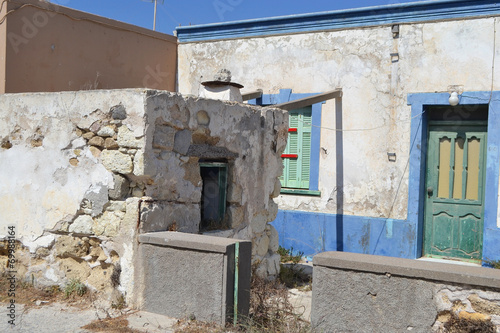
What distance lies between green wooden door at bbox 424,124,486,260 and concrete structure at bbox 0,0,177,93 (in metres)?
4.74

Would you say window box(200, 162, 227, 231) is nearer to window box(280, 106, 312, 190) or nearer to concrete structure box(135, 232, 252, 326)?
concrete structure box(135, 232, 252, 326)

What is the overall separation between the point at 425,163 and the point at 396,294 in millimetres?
4777

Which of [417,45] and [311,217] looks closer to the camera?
[417,45]

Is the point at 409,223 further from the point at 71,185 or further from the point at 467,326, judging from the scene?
the point at 71,185

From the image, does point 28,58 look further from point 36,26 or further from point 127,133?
point 127,133

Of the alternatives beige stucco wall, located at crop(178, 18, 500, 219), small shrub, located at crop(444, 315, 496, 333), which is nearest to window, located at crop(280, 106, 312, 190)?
beige stucco wall, located at crop(178, 18, 500, 219)

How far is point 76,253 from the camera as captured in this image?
15.4 feet

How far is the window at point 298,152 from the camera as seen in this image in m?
8.63

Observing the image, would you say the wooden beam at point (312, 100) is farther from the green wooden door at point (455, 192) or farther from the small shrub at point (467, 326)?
the small shrub at point (467, 326)

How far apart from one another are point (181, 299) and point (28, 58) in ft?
14.7

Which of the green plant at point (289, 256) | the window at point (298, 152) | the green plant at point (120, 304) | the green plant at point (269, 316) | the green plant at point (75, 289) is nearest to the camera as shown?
the green plant at point (269, 316)

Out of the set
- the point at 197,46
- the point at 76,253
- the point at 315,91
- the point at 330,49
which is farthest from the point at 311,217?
the point at 76,253

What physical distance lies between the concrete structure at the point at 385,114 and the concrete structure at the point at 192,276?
4306mm

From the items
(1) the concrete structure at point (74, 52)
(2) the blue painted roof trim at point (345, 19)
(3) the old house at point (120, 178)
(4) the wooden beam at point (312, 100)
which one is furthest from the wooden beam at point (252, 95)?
(3) the old house at point (120, 178)
